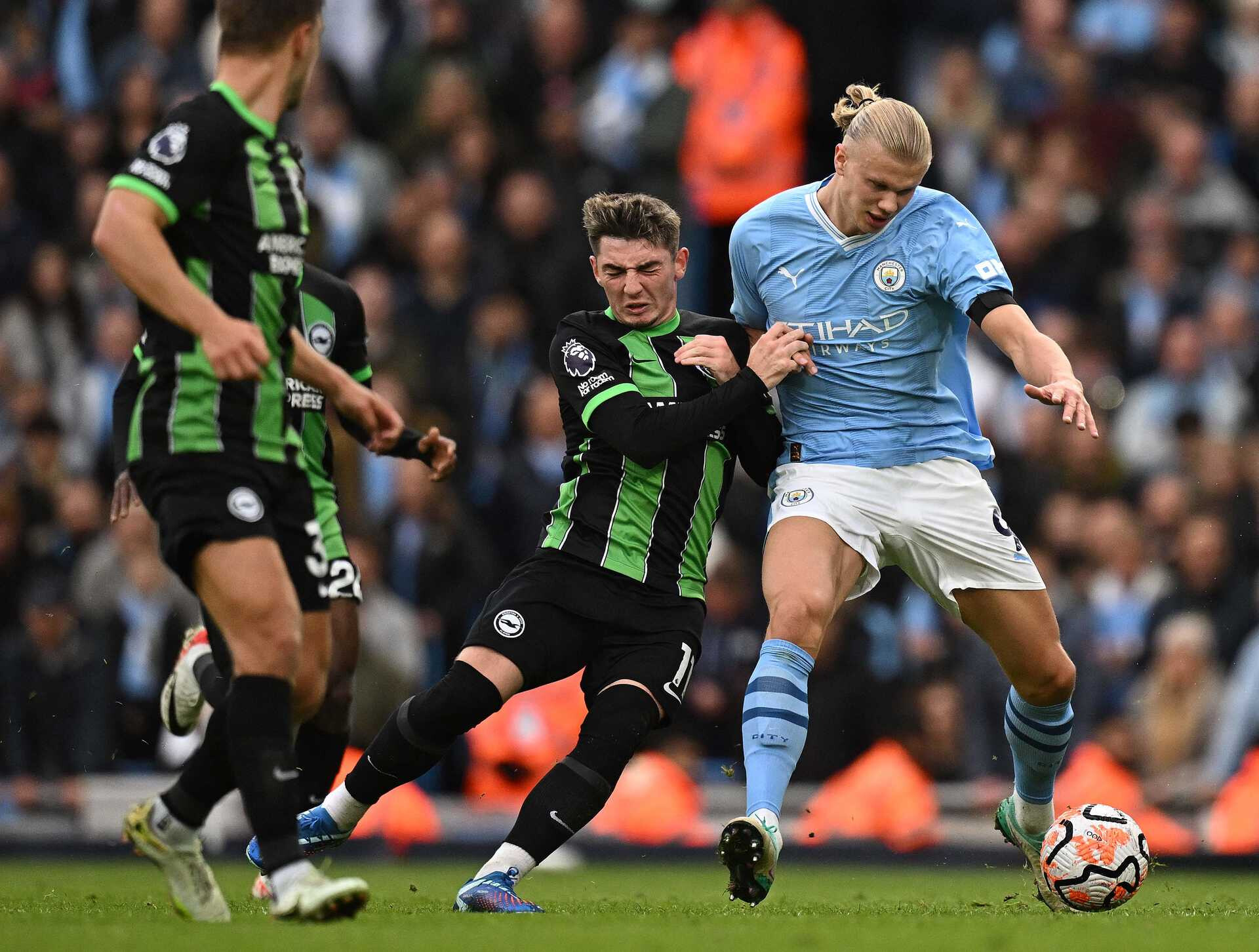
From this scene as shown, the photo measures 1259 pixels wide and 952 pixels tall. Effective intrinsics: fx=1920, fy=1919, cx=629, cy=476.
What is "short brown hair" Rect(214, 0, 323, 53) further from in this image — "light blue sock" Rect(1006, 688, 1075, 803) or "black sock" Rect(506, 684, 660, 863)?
"light blue sock" Rect(1006, 688, 1075, 803)

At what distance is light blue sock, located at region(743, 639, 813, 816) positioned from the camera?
19.5ft

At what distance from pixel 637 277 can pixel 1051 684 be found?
196 cm

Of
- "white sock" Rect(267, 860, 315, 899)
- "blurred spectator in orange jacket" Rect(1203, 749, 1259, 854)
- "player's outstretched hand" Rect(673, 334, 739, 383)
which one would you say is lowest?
"blurred spectator in orange jacket" Rect(1203, 749, 1259, 854)

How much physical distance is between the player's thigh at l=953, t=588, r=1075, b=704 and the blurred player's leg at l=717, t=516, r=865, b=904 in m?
0.47

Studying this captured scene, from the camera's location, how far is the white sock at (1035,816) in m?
6.80

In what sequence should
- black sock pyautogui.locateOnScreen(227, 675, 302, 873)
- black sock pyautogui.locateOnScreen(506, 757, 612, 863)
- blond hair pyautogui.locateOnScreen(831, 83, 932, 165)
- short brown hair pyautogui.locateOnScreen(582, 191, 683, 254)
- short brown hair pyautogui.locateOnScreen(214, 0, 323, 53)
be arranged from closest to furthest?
black sock pyautogui.locateOnScreen(227, 675, 302, 873) → short brown hair pyautogui.locateOnScreen(214, 0, 323, 53) → black sock pyautogui.locateOnScreen(506, 757, 612, 863) → blond hair pyautogui.locateOnScreen(831, 83, 932, 165) → short brown hair pyautogui.locateOnScreen(582, 191, 683, 254)

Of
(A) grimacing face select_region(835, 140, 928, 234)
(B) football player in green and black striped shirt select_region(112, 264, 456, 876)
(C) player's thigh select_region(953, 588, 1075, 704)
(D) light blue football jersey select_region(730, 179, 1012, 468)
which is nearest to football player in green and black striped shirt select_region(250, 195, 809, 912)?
(D) light blue football jersey select_region(730, 179, 1012, 468)

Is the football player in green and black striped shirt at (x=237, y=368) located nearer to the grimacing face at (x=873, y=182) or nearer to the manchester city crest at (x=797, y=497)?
the manchester city crest at (x=797, y=497)

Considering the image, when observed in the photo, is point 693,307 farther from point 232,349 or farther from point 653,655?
point 232,349

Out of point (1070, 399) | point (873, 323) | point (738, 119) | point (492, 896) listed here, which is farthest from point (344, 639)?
point (738, 119)

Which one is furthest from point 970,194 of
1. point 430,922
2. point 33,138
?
point 430,922

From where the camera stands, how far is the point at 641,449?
20.4 ft

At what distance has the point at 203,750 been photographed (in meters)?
5.43

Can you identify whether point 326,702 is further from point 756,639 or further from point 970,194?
point 970,194
